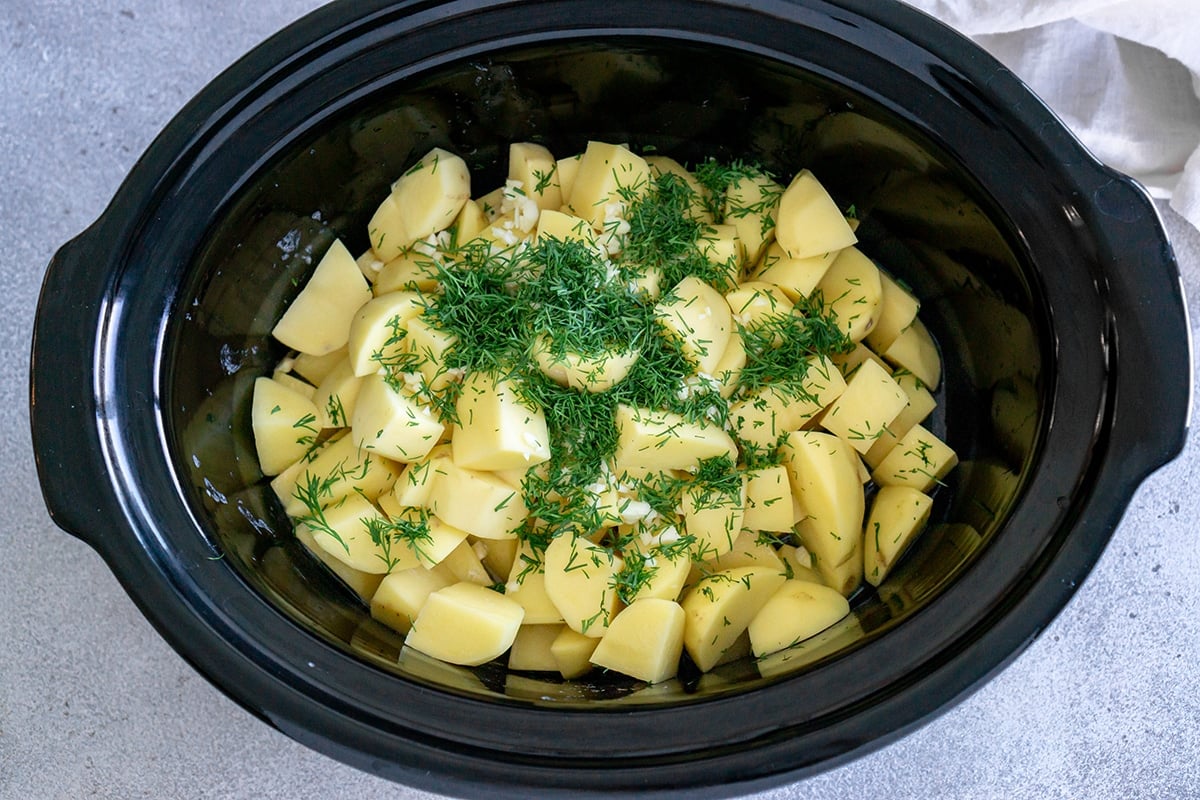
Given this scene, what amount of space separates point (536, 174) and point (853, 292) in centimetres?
44

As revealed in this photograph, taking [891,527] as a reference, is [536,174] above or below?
above

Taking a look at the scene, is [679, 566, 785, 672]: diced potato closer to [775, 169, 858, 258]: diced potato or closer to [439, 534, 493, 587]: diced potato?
[439, 534, 493, 587]: diced potato

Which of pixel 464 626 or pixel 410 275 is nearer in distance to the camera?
pixel 464 626

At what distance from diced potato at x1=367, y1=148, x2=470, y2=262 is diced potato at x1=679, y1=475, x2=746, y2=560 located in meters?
0.48

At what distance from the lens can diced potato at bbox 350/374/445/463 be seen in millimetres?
1138

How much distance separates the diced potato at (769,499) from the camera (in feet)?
3.82

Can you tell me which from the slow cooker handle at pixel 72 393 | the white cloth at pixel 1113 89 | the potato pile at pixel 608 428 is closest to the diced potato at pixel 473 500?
the potato pile at pixel 608 428

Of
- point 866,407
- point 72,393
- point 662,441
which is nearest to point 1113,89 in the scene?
point 866,407

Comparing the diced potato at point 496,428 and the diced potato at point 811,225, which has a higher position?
the diced potato at point 811,225

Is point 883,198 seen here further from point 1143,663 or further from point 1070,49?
point 1143,663

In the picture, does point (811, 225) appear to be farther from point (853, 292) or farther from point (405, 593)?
point (405, 593)

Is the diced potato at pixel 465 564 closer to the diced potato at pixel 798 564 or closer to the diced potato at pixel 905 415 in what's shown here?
the diced potato at pixel 798 564

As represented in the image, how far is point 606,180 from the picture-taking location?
1217 mm

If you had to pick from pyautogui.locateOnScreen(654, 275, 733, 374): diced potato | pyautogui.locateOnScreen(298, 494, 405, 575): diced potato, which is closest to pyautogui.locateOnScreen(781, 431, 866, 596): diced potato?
pyautogui.locateOnScreen(654, 275, 733, 374): diced potato
